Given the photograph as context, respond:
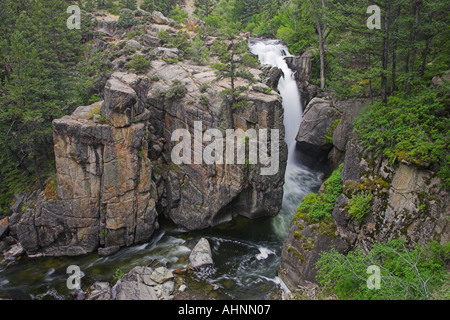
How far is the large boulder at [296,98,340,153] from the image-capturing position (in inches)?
978

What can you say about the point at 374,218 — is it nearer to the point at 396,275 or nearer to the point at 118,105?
the point at 396,275

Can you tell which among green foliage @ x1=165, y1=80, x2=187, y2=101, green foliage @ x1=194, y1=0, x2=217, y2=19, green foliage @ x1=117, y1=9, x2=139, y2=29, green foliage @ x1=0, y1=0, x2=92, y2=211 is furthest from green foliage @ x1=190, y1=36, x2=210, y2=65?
green foliage @ x1=194, y1=0, x2=217, y2=19

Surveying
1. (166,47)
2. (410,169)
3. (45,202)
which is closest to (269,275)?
(410,169)

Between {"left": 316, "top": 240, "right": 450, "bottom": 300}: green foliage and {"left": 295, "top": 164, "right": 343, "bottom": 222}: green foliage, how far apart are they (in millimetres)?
4184

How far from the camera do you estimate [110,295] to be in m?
16.5

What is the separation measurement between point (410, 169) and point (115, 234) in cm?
1951

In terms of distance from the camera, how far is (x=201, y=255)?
62.1 feet

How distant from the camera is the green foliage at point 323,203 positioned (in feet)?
53.0

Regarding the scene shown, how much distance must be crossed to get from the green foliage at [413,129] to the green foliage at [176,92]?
1345cm

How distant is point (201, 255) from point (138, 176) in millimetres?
7541

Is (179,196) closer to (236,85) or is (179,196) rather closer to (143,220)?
(143,220)

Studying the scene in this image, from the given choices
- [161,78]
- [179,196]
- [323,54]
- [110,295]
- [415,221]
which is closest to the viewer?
[415,221]

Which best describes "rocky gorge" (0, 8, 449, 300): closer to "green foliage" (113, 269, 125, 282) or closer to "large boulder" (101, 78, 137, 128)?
"large boulder" (101, 78, 137, 128)

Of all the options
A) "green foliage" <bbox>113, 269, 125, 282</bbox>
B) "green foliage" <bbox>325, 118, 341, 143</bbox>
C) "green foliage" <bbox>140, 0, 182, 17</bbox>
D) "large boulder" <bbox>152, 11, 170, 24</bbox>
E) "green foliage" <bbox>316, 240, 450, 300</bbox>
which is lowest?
"green foliage" <bbox>113, 269, 125, 282</bbox>
